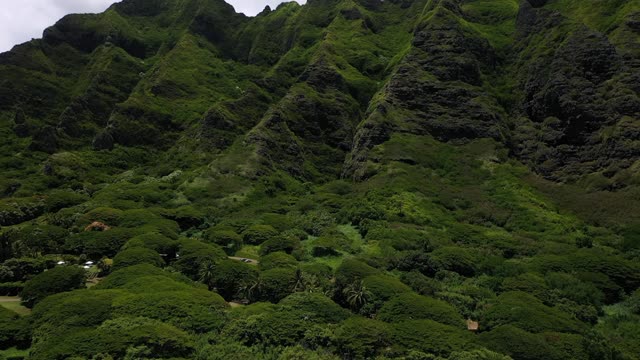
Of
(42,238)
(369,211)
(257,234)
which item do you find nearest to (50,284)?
(42,238)

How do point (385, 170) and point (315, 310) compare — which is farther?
point (385, 170)

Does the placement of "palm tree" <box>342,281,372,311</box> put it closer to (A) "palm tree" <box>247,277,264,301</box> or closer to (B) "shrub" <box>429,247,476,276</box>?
(A) "palm tree" <box>247,277,264,301</box>

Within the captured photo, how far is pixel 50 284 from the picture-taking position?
7144 cm

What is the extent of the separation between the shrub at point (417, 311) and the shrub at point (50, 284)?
3953 centimetres

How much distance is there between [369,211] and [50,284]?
63720 mm

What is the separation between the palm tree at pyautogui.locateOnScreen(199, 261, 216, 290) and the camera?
79750mm

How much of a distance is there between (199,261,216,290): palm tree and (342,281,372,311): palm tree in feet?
64.0

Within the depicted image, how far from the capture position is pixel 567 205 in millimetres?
127062

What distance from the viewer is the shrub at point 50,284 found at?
71125 mm

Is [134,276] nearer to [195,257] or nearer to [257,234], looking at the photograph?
[195,257]

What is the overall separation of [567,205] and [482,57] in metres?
68.6

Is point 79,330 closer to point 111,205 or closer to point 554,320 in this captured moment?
point 554,320

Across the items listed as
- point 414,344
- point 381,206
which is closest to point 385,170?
point 381,206

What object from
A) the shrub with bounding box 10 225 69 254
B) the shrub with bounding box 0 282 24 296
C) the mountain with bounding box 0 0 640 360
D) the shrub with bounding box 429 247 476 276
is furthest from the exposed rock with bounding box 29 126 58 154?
the shrub with bounding box 429 247 476 276
